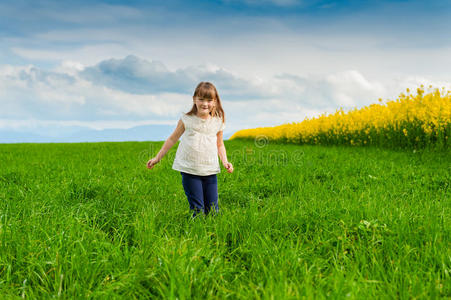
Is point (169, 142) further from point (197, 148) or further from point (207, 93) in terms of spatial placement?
point (207, 93)

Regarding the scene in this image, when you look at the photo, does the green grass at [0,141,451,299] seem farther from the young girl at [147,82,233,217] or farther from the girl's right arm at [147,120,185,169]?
the girl's right arm at [147,120,185,169]

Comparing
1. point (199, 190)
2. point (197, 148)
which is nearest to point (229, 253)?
point (199, 190)

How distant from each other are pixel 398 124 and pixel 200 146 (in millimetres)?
9386

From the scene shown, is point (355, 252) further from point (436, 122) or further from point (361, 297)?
point (436, 122)

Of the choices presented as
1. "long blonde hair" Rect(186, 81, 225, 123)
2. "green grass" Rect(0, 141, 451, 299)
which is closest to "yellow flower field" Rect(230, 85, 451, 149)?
"green grass" Rect(0, 141, 451, 299)

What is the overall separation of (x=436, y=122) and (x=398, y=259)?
27.6ft

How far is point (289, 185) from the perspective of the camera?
5.40 m

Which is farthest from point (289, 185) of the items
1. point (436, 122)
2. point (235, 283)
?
point (436, 122)

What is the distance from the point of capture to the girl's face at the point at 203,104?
11.5ft

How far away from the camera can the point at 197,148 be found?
3518 mm

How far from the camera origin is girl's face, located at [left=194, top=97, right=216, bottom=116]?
3.50 m

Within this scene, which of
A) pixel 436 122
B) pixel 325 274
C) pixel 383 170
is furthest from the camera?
pixel 436 122

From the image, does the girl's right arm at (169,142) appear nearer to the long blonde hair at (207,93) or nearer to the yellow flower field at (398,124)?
the long blonde hair at (207,93)

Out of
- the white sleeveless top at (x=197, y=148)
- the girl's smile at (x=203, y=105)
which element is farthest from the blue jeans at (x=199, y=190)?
the girl's smile at (x=203, y=105)
